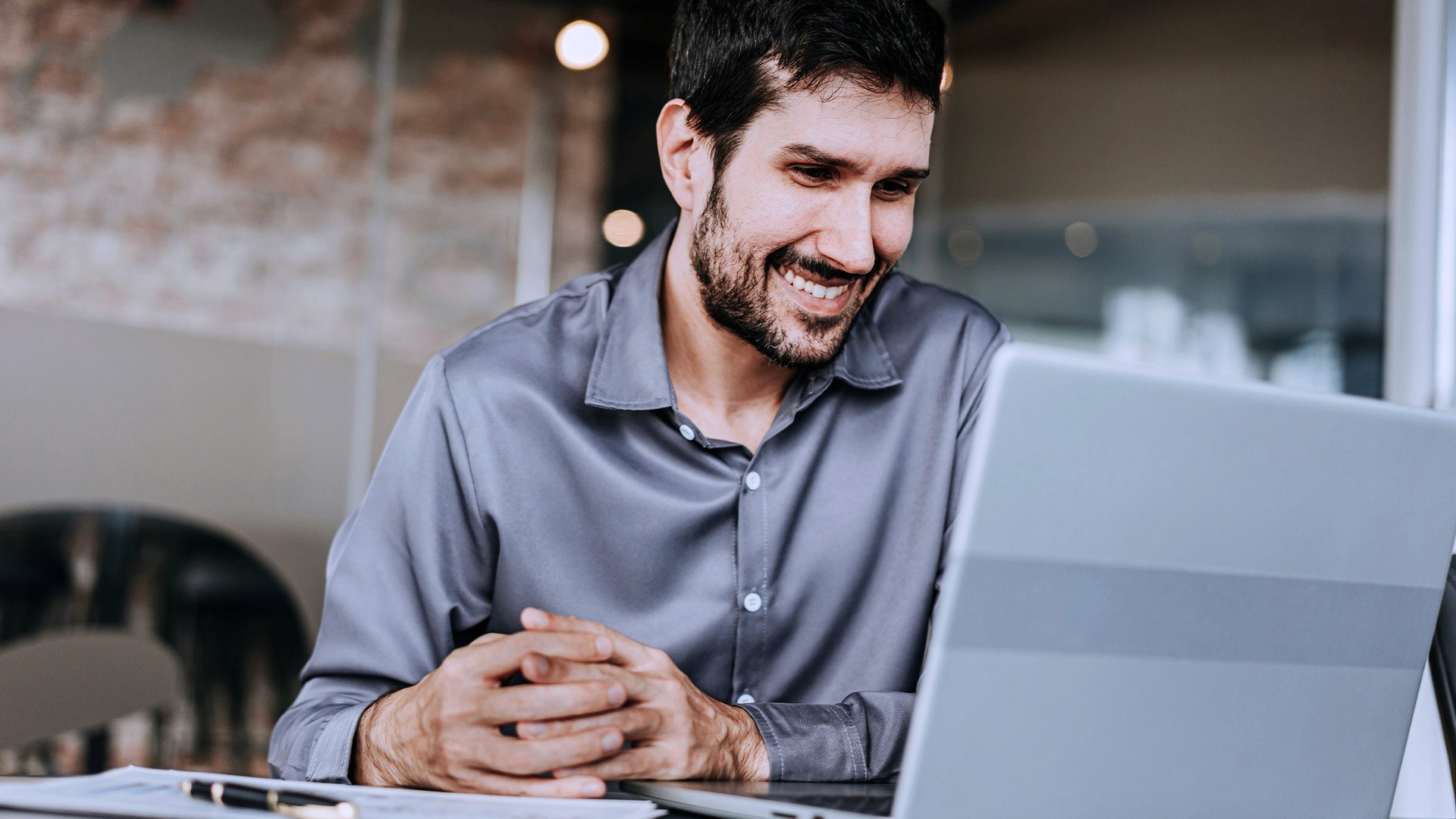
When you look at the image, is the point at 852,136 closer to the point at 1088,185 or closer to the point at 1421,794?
the point at 1421,794

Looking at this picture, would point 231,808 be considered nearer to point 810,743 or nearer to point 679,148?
point 810,743

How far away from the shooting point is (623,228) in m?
4.47

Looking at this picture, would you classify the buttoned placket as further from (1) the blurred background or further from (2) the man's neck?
(1) the blurred background

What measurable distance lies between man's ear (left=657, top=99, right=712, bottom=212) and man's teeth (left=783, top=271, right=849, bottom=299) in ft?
0.48

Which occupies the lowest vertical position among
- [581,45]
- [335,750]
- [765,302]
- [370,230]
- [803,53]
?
[335,750]

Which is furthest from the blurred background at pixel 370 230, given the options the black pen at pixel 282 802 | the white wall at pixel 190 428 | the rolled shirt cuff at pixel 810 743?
the black pen at pixel 282 802

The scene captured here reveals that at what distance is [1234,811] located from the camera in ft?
2.34

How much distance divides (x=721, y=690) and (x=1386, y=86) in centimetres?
423

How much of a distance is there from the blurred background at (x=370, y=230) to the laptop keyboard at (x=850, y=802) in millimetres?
1456

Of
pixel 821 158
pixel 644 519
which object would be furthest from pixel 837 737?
pixel 821 158

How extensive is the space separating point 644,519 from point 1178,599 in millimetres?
673

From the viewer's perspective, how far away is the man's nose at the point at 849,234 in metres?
1.18

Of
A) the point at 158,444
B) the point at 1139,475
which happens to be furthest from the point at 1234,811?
the point at 158,444

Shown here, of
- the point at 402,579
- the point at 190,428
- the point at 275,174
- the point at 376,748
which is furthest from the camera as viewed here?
the point at 275,174
